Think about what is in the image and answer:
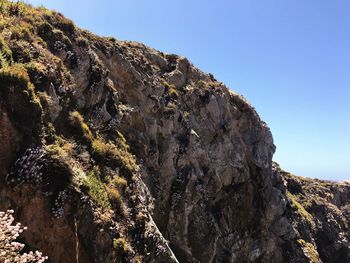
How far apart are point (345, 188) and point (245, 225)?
63483 millimetres

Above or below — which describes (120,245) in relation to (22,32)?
below

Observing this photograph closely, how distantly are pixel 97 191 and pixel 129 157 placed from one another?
7.23m

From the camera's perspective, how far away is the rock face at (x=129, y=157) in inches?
605

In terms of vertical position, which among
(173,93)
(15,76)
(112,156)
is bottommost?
(112,156)

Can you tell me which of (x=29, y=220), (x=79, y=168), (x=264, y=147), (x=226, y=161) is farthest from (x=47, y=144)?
(x=264, y=147)

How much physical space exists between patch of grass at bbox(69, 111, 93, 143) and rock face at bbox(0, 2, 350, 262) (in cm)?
7

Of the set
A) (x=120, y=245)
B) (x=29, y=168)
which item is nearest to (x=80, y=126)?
(x=29, y=168)

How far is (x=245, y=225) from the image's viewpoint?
4016 cm

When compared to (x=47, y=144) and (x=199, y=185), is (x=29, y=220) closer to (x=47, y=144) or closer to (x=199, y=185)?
(x=47, y=144)

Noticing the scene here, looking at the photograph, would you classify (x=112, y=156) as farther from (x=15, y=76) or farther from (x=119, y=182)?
(x=15, y=76)

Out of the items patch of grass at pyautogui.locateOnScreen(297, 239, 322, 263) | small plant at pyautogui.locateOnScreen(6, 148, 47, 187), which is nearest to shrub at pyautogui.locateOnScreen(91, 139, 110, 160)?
small plant at pyautogui.locateOnScreen(6, 148, 47, 187)

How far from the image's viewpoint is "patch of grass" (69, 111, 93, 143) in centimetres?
2055

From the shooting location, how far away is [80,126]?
20.8 m

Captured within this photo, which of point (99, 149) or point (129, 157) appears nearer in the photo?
point (99, 149)
